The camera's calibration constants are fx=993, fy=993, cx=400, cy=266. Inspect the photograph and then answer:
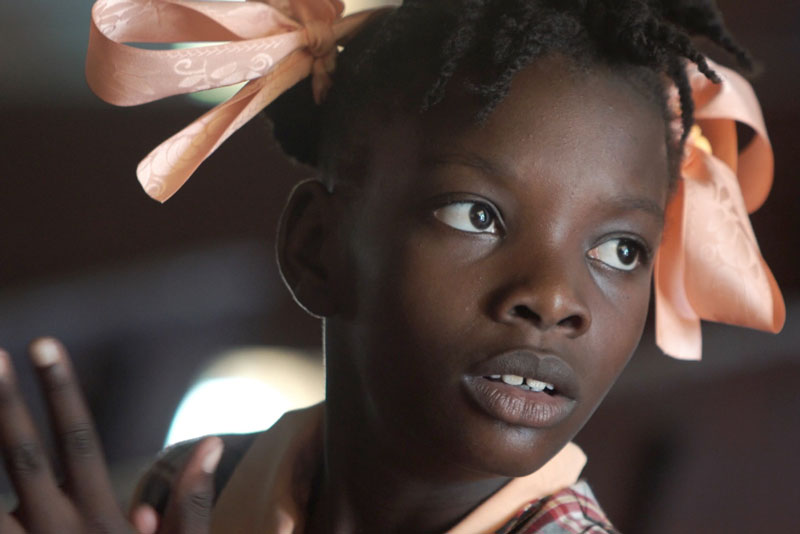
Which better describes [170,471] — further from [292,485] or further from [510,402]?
[510,402]

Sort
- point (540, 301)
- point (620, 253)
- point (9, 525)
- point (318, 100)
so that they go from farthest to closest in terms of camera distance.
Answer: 1. point (318, 100)
2. point (620, 253)
3. point (540, 301)
4. point (9, 525)

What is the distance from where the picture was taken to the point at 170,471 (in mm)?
1113

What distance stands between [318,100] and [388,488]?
0.37 metres

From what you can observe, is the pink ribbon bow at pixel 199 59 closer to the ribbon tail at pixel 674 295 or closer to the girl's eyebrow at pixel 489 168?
the girl's eyebrow at pixel 489 168

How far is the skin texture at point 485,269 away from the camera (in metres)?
0.75

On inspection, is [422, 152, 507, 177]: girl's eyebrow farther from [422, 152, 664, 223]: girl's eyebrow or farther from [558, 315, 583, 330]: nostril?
[558, 315, 583, 330]: nostril

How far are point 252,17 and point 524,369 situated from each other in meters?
0.41

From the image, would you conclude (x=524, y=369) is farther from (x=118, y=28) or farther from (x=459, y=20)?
(x=118, y=28)

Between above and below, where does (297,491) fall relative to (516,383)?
below

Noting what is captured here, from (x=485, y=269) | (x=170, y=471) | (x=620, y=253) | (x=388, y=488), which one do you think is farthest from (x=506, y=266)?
(x=170, y=471)

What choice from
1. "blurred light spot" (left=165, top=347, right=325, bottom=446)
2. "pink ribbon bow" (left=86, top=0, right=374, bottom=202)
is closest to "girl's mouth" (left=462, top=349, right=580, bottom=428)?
"pink ribbon bow" (left=86, top=0, right=374, bottom=202)

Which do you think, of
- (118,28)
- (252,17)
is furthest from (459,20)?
(118,28)

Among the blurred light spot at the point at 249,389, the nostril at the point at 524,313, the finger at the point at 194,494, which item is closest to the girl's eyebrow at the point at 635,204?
the nostril at the point at 524,313

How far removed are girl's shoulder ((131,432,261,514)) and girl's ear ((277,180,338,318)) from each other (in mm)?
268
